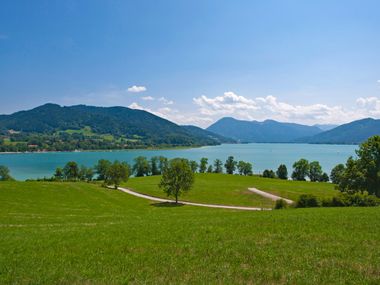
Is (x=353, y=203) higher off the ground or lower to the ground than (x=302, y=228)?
lower

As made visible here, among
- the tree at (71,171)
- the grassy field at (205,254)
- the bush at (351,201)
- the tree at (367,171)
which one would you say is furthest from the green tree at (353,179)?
the tree at (71,171)

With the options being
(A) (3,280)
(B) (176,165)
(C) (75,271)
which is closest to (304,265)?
(C) (75,271)

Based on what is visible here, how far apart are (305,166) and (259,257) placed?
401 ft

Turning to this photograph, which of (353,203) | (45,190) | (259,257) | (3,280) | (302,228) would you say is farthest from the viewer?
(45,190)

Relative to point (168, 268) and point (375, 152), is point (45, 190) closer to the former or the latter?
point (168, 268)

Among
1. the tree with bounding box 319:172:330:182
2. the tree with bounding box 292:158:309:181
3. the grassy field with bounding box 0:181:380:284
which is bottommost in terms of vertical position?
the tree with bounding box 319:172:330:182

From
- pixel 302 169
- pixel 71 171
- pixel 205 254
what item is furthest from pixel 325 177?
pixel 205 254

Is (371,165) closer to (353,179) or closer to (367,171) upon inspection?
(367,171)

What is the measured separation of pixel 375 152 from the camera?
51625 millimetres

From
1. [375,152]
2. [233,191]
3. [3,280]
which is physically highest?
[375,152]

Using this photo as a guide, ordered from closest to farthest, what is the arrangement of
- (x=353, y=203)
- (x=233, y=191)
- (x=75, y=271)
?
(x=75, y=271)
(x=353, y=203)
(x=233, y=191)

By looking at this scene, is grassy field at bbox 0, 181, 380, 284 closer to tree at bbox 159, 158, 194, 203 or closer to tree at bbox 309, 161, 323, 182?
tree at bbox 159, 158, 194, 203

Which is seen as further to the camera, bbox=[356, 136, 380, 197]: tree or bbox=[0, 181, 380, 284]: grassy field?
bbox=[356, 136, 380, 197]: tree

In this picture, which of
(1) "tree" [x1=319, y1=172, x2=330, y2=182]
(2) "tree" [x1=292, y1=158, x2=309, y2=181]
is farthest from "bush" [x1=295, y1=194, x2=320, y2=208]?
(1) "tree" [x1=319, y1=172, x2=330, y2=182]
